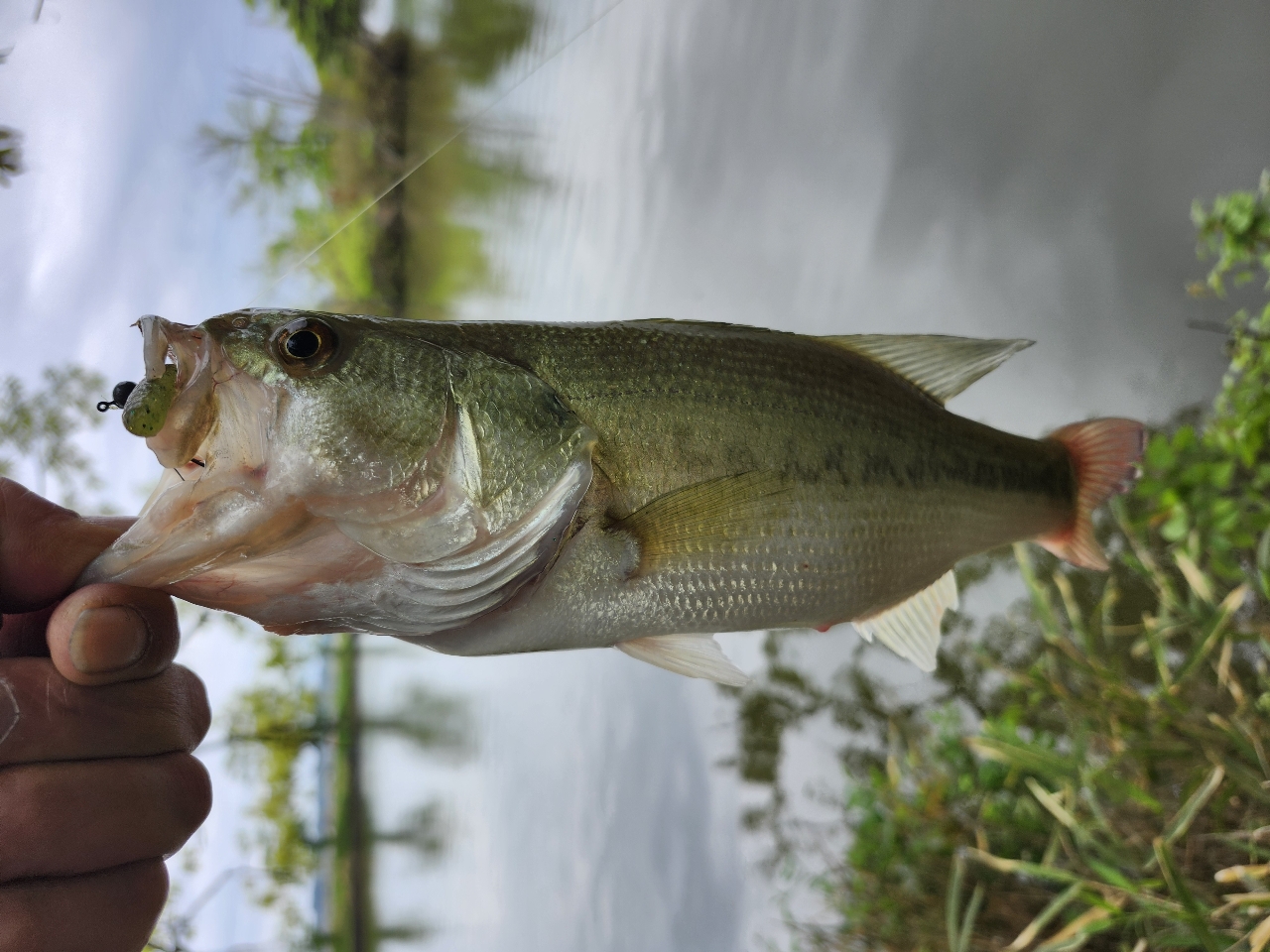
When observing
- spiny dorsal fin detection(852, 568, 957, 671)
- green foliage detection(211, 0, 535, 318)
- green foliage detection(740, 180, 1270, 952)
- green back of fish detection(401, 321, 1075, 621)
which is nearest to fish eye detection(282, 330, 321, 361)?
green back of fish detection(401, 321, 1075, 621)

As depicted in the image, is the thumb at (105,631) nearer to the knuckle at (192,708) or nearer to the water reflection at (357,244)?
the knuckle at (192,708)

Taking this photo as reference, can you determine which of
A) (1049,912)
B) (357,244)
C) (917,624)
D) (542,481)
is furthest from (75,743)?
(357,244)

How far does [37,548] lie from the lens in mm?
738

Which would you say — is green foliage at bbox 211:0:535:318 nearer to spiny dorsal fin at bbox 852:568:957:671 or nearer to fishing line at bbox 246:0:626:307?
fishing line at bbox 246:0:626:307

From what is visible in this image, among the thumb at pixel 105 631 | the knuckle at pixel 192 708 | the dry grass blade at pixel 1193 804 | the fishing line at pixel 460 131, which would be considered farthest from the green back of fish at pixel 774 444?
the fishing line at pixel 460 131

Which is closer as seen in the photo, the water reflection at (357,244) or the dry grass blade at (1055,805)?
the dry grass blade at (1055,805)

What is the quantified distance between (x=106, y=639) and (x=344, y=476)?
281 millimetres

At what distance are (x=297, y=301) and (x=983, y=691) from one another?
4875 mm

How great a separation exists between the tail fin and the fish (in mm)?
199

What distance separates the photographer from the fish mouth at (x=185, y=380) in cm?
71

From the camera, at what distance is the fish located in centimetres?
72

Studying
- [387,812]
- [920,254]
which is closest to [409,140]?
[920,254]

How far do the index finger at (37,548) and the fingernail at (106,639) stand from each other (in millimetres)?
71

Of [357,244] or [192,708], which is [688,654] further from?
[357,244]
